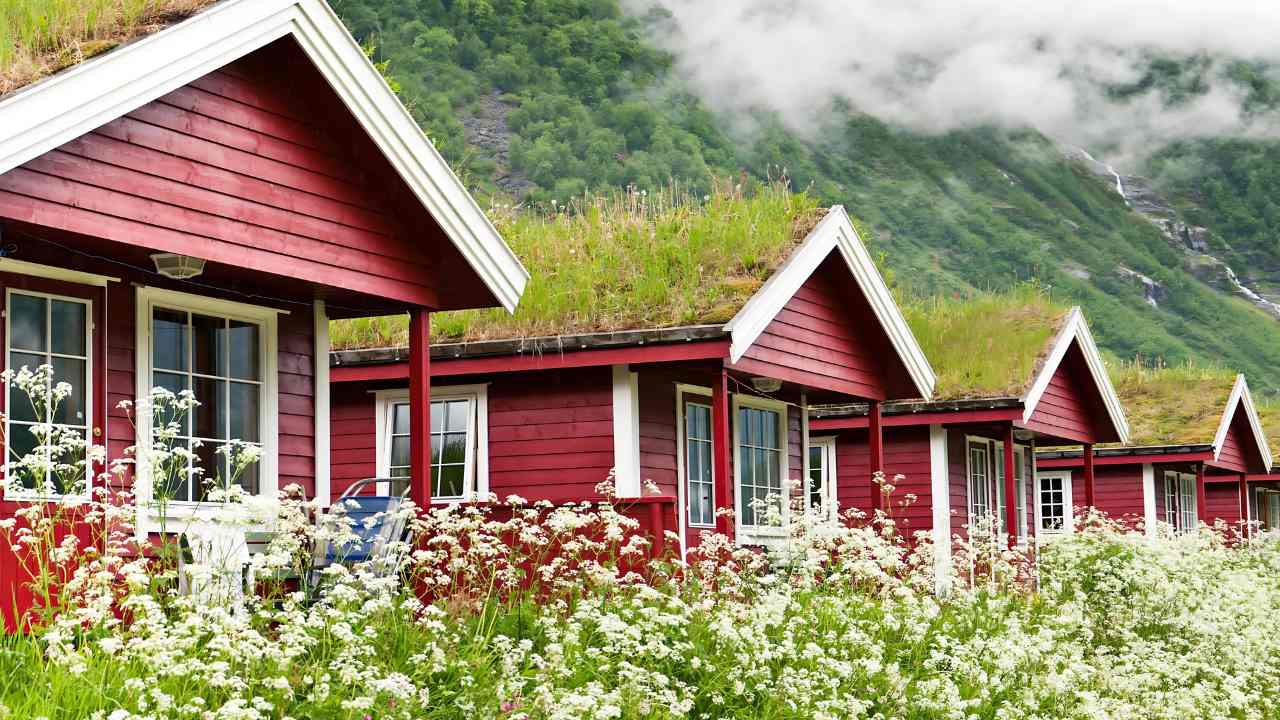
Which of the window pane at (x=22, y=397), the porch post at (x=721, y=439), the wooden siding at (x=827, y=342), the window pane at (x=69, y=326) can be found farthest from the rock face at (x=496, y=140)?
the window pane at (x=22, y=397)

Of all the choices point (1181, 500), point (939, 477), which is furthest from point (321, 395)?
point (1181, 500)

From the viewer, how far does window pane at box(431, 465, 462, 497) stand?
53.6 feet

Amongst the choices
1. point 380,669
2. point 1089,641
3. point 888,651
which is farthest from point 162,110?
point 1089,641

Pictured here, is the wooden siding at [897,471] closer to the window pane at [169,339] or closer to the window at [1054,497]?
the window at [1054,497]

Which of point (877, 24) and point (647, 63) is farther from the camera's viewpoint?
point (877, 24)

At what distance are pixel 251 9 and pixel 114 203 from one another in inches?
67.5

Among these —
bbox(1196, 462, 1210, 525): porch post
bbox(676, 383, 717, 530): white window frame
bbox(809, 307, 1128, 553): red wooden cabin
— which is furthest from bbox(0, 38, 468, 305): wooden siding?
bbox(1196, 462, 1210, 525): porch post

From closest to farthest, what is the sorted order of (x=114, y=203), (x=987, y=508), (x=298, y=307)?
(x=114, y=203), (x=298, y=307), (x=987, y=508)

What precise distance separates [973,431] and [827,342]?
7.23 m

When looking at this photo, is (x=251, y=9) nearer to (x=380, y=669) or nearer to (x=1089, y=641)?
(x=380, y=669)

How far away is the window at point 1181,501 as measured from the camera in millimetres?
33719

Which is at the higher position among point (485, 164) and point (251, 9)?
point (485, 164)

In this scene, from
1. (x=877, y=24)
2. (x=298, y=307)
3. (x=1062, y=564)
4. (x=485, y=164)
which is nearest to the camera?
(x=298, y=307)

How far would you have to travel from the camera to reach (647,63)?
338 ft
